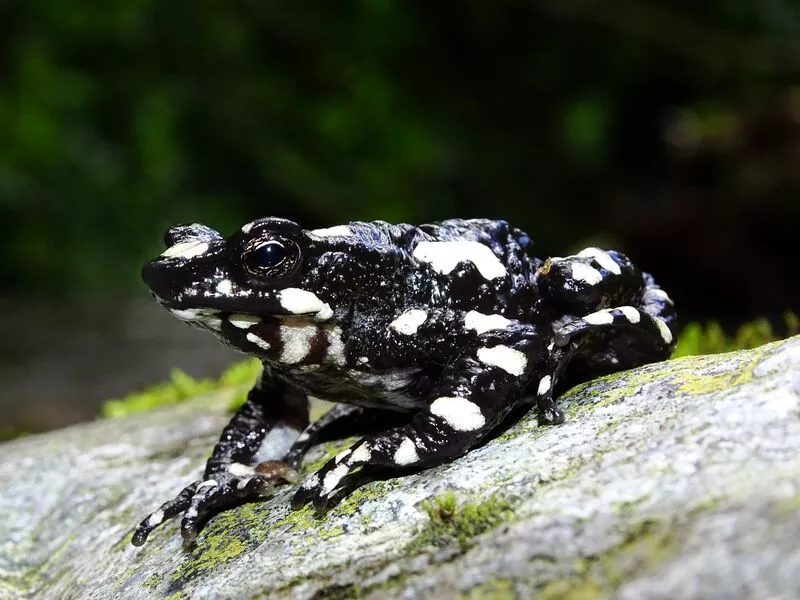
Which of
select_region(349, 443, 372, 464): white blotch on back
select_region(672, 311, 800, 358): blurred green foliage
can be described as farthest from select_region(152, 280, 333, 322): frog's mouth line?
select_region(672, 311, 800, 358): blurred green foliage

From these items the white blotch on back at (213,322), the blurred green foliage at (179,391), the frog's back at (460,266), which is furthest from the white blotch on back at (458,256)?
the blurred green foliage at (179,391)

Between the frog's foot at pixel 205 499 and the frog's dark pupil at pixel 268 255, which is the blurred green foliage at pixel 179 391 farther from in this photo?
the frog's dark pupil at pixel 268 255

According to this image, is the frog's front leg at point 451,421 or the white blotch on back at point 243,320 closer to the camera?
the frog's front leg at point 451,421

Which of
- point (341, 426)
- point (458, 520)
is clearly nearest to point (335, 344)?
point (341, 426)

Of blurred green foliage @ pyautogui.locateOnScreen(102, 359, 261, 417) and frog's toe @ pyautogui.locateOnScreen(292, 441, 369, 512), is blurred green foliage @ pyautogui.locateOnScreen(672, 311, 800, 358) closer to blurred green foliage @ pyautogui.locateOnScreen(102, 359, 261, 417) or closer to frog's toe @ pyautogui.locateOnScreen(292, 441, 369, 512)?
frog's toe @ pyautogui.locateOnScreen(292, 441, 369, 512)

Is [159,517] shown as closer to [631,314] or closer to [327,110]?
[631,314]

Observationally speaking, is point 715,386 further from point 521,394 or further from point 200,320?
point 200,320
